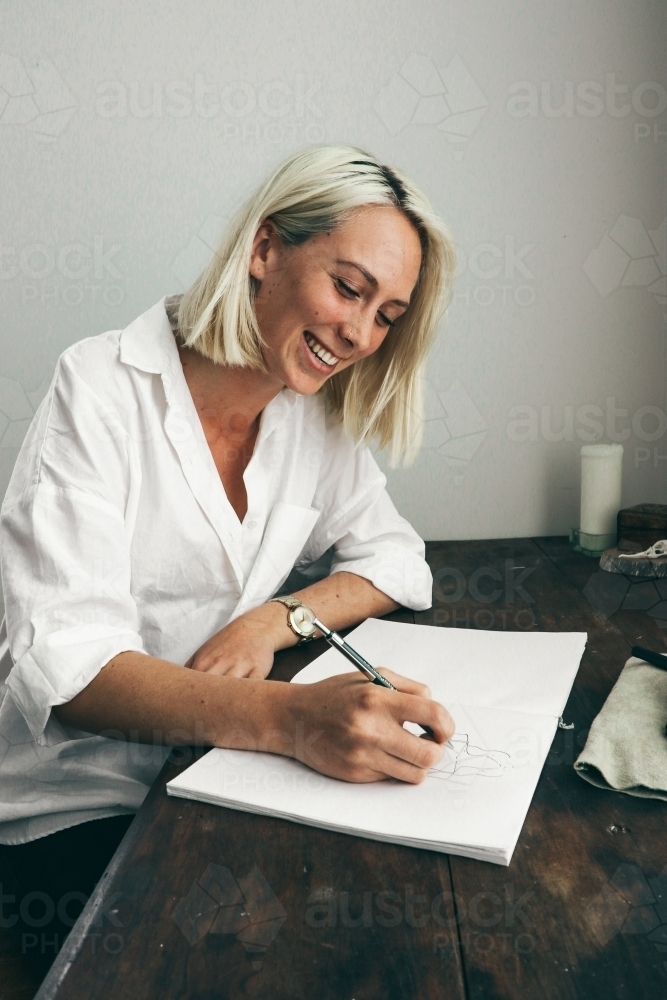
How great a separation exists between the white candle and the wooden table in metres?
0.93

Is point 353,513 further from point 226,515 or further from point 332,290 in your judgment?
point 332,290

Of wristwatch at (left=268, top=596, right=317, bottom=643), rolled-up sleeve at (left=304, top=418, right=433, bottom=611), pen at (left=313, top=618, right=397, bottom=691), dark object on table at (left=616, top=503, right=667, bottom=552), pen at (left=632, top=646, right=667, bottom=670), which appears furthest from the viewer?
dark object on table at (left=616, top=503, right=667, bottom=552)

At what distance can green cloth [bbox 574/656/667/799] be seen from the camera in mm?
746

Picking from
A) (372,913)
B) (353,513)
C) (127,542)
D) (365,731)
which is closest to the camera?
(372,913)

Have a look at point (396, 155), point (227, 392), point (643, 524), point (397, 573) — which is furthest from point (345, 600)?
point (396, 155)

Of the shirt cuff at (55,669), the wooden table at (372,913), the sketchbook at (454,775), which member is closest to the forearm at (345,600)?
the sketchbook at (454,775)

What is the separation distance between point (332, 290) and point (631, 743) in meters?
0.69

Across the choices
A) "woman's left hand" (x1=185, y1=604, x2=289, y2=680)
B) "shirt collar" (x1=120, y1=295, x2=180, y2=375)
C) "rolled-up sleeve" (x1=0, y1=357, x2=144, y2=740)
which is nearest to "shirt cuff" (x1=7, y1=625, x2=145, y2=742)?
"rolled-up sleeve" (x1=0, y1=357, x2=144, y2=740)

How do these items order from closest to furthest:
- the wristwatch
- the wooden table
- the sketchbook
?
the wooden table
the sketchbook
the wristwatch

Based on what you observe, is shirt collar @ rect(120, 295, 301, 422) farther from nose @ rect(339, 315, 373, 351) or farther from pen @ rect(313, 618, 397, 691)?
pen @ rect(313, 618, 397, 691)

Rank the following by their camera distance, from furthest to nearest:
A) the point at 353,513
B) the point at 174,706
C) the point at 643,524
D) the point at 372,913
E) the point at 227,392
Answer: the point at 643,524 → the point at 353,513 → the point at 227,392 → the point at 174,706 → the point at 372,913

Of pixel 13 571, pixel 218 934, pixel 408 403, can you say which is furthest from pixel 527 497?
pixel 218 934

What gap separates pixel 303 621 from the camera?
1134mm

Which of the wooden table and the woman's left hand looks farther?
the woman's left hand
